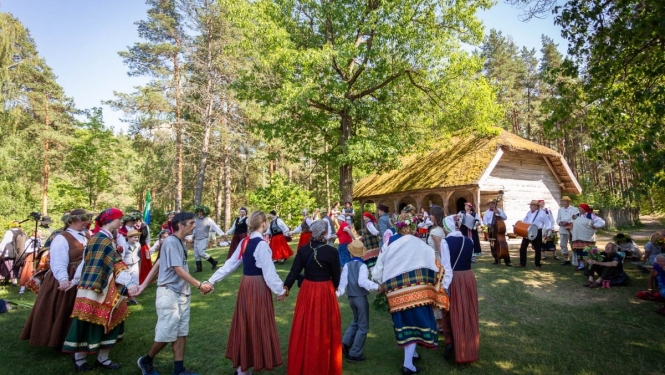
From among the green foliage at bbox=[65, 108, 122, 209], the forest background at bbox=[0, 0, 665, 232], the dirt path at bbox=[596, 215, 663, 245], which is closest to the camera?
the forest background at bbox=[0, 0, 665, 232]

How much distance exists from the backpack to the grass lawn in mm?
2225

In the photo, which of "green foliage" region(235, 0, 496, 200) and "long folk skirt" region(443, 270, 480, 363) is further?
"green foliage" region(235, 0, 496, 200)

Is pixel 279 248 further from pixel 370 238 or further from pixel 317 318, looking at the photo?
pixel 317 318

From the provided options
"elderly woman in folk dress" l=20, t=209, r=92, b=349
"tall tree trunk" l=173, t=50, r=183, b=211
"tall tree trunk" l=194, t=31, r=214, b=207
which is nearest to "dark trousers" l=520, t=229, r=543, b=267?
"elderly woman in folk dress" l=20, t=209, r=92, b=349

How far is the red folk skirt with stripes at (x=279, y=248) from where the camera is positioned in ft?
36.6

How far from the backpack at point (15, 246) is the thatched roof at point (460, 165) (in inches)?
606

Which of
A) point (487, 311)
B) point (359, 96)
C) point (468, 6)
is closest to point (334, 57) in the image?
point (359, 96)

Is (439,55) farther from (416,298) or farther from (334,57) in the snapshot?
(416,298)

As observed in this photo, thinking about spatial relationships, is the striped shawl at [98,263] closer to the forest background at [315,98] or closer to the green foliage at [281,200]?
the forest background at [315,98]

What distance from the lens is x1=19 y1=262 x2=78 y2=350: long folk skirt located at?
14.8ft

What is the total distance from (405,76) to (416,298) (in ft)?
41.5

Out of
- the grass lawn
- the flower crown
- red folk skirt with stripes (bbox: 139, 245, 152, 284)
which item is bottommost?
the grass lawn

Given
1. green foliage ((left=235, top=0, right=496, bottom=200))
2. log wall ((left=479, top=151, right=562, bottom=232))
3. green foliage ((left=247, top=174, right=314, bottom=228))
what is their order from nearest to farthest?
green foliage ((left=235, top=0, right=496, bottom=200))
log wall ((left=479, top=151, right=562, bottom=232))
green foliage ((left=247, top=174, right=314, bottom=228))

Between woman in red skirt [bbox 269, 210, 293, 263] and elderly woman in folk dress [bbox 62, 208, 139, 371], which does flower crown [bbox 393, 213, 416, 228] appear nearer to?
Answer: elderly woman in folk dress [bbox 62, 208, 139, 371]
